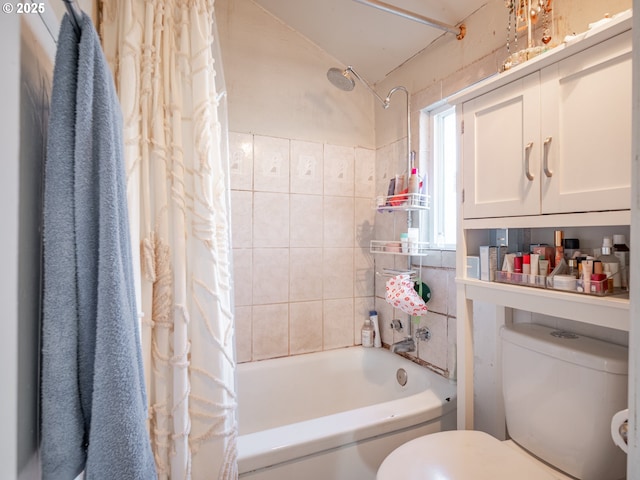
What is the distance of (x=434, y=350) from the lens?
1.68 m

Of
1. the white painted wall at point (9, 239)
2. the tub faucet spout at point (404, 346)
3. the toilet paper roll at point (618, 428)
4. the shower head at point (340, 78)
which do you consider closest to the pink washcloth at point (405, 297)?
the tub faucet spout at point (404, 346)

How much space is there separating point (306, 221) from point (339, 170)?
1.34 feet

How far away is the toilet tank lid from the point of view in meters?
0.84

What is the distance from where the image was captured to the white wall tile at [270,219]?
6.12ft

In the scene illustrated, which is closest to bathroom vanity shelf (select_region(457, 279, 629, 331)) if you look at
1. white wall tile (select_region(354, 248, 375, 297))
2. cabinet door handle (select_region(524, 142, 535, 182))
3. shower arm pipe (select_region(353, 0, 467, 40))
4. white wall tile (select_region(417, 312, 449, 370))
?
cabinet door handle (select_region(524, 142, 535, 182))

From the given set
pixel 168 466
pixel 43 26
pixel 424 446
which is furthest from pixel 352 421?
pixel 43 26

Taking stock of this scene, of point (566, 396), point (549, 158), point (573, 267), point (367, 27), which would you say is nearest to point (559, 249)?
point (573, 267)

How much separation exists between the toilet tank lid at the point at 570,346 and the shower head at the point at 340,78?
1.34 m

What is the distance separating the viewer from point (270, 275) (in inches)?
74.5

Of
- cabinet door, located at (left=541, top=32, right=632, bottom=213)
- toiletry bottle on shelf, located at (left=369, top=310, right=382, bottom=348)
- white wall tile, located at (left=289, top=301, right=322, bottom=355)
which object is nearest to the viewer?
cabinet door, located at (left=541, top=32, right=632, bottom=213)

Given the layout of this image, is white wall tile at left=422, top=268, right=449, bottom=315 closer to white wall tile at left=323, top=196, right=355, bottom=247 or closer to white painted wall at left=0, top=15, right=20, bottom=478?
white wall tile at left=323, top=196, right=355, bottom=247

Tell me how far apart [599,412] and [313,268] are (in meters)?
1.42

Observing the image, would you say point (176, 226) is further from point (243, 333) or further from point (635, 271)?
point (243, 333)

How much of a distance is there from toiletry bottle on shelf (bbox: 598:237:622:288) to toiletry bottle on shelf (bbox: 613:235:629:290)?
10 mm
